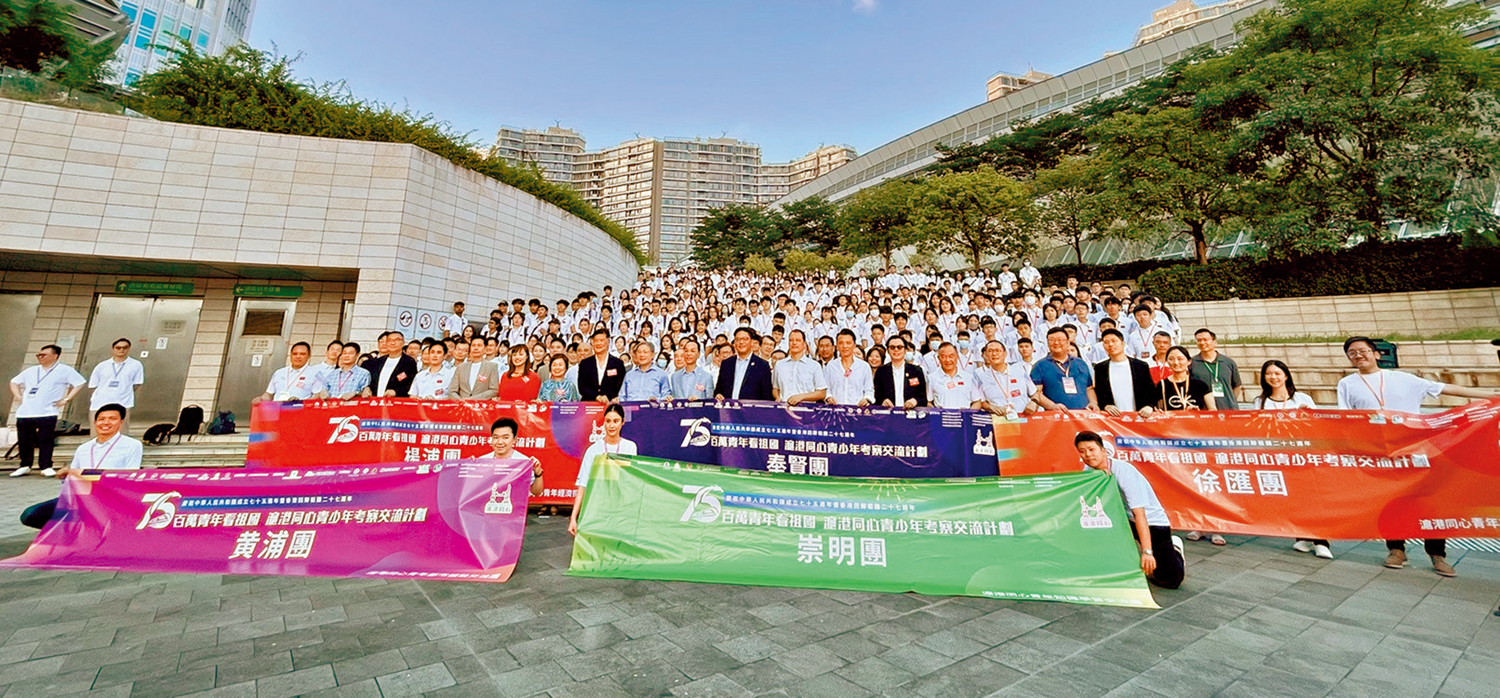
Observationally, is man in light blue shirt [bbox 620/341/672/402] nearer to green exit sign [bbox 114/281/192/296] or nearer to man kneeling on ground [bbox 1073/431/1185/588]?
man kneeling on ground [bbox 1073/431/1185/588]

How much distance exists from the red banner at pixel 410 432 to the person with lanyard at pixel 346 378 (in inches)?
15.9

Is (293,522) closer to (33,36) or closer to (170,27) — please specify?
(33,36)

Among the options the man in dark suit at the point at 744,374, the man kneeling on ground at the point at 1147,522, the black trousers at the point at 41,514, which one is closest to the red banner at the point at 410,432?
the man in dark suit at the point at 744,374

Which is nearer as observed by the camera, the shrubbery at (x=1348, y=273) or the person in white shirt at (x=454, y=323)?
the person in white shirt at (x=454, y=323)

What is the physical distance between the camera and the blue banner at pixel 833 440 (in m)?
5.14

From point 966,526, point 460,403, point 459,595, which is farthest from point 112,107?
point 966,526

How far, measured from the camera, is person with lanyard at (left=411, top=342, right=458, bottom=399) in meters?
6.45

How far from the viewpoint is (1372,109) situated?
12.3 meters

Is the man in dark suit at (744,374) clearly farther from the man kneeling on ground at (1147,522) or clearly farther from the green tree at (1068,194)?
the green tree at (1068,194)

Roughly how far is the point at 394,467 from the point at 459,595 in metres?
1.28

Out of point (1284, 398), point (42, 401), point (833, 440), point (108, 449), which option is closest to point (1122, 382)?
point (1284, 398)

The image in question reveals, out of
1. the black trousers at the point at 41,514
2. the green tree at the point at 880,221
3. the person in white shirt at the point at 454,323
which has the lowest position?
the black trousers at the point at 41,514

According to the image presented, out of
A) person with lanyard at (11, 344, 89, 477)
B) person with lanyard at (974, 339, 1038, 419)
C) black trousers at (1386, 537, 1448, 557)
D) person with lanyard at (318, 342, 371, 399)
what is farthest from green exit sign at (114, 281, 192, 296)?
black trousers at (1386, 537, 1448, 557)

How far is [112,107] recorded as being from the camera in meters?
9.50
